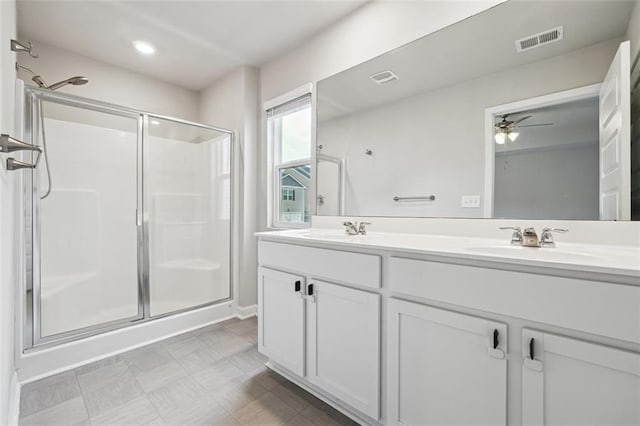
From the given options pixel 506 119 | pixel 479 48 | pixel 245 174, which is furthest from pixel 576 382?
pixel 245 174

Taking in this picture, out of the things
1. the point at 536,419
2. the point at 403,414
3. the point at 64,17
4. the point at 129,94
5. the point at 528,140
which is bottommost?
the point at 403,414

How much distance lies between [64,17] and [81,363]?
8.03 feet

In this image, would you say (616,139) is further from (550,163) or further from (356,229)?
(356,229)

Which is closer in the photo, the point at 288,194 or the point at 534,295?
the point at 534,295

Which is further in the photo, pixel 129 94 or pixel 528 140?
pixel 129 94

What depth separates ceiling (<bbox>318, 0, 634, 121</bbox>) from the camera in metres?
1.16

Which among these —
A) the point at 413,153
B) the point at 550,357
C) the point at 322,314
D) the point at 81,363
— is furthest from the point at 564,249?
the point at 81,363

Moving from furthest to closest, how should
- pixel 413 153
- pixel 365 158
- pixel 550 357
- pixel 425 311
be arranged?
pixel 365 158 → pixel 413 153 → pixel 425 311 → pixel 550 357

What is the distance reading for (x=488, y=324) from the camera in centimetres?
89

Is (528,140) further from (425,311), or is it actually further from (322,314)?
(322,314)

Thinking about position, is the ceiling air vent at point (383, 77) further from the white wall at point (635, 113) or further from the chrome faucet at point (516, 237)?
the chrome faucet at point (516, 237)

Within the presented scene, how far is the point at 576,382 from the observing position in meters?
0.77

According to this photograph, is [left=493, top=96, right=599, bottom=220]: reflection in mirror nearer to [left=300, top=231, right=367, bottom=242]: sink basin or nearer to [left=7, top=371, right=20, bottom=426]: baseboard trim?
[left=300, top=231, right=367, bottom=242]: sink basin

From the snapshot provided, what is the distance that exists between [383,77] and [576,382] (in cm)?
175
